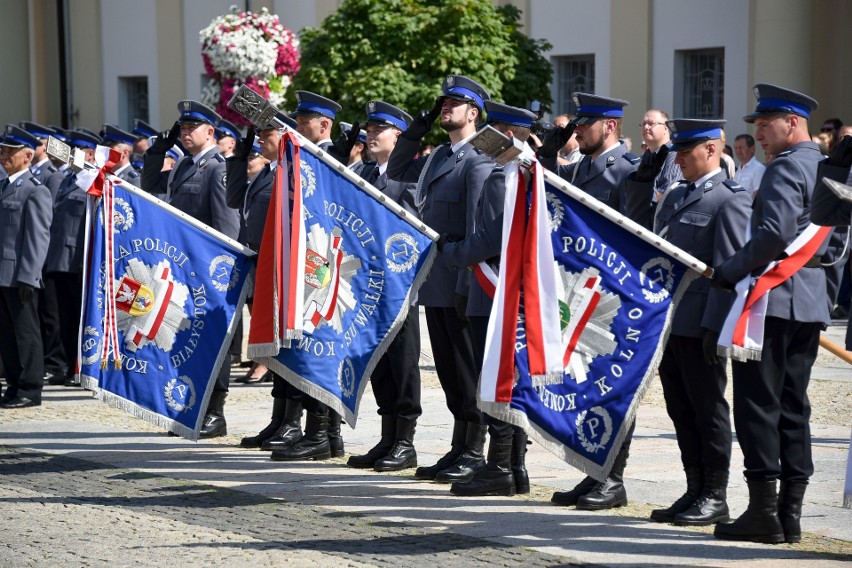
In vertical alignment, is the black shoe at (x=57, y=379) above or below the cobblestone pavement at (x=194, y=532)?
below

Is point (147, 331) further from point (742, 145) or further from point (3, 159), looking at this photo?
point (742, 145)

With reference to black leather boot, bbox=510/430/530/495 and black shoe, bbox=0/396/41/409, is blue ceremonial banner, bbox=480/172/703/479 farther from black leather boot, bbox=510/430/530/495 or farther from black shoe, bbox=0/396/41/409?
black shoe, bbox=0/396/41/409

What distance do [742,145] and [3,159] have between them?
7.70m

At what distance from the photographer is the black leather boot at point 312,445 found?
30.3 ft

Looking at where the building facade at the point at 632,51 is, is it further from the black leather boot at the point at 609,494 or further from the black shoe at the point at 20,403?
the black leather boot at the point at 609,494

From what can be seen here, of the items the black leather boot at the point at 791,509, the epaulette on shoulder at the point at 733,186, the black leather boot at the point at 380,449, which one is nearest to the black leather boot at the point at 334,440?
the black leather boot at the point at 380,449

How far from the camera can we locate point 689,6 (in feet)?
68.1

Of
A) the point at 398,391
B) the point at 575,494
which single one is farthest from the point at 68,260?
the point at 575,494

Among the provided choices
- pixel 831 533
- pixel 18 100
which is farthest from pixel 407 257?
pixel 18 100

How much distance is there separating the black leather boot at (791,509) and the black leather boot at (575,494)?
1.14m

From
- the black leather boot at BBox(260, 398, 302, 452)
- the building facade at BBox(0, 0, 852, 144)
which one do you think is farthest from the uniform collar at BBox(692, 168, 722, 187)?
the building facade at BBox(0, 0, 852, 144)

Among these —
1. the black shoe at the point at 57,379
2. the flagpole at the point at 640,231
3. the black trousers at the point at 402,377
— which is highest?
the flagpole at the point at 640,231

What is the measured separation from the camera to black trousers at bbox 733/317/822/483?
677 cm

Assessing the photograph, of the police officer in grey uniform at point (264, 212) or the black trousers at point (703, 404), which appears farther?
the police officer in grey uniform at point (264, 212)
